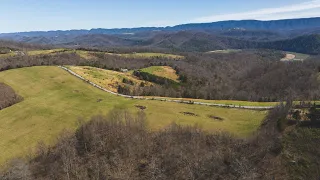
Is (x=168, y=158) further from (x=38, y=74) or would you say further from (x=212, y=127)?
(x=38, y=74)

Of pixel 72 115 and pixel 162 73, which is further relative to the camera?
pixel 162 73

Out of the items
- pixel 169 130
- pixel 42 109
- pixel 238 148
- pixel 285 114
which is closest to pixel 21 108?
pixel 42 109

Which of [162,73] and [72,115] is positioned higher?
[72,115]

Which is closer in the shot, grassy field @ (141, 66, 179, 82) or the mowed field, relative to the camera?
the mowed field

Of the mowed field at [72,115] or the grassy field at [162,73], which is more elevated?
the mowed field at [72,115]

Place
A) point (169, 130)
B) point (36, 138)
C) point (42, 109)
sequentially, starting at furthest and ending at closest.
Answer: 1. point (42, 109)
2. point (36, 138)
3. point (169, 130)

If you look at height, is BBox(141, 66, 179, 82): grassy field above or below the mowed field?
below

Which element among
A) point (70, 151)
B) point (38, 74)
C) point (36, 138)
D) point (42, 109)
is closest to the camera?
point (70, 151)

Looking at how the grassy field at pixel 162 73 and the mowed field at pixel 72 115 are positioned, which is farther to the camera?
the grassy field at pixel 162 73
